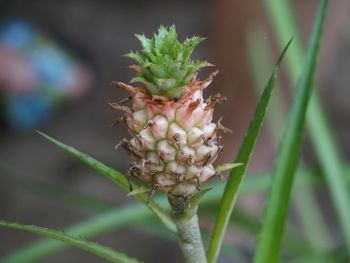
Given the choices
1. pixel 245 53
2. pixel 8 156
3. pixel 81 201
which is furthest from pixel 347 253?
pixel 8 156

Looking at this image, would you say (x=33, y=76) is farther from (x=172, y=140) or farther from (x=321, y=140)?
(x=172, y=140)

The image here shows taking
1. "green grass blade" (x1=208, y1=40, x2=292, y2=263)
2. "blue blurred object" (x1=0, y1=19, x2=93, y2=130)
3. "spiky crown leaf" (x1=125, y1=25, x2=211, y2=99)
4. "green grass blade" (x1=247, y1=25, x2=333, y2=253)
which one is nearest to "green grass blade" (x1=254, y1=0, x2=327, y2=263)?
"green grass blade" (x1=208, y1=40, x2=292, y2=263)

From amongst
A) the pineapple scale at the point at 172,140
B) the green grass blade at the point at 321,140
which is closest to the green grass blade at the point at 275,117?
the green grass blade at the point at 321,140

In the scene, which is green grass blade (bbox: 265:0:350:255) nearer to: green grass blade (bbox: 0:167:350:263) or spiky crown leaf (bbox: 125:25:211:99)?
green grass blade (bbox: 0:167:350:263)

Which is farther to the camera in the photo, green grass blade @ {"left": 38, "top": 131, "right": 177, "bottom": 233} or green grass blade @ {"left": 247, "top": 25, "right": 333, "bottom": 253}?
green grass blade @ {"left": 247, "top": 25, "right": 333, "bottom": 253}

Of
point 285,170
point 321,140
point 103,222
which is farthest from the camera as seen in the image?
point 321,140

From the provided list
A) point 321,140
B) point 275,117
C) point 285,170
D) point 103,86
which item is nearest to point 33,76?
point 103,86

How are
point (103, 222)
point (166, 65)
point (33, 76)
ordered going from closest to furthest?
point (166, 65) → point (103, 222) → point (33, 76)

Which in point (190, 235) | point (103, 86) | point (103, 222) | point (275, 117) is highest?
point (103, 86)
